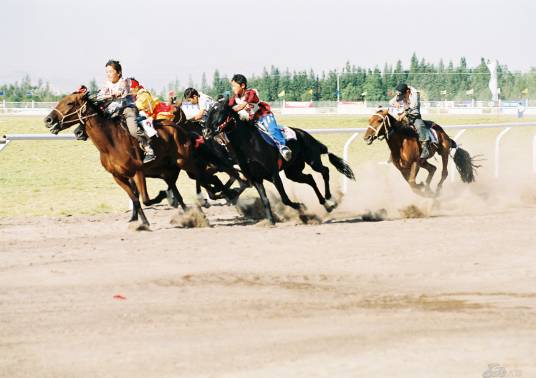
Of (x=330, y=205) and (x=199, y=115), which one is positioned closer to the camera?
(x=330, y=205)

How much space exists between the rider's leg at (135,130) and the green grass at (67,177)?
2771 mm

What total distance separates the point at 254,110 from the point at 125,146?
70.0 inches

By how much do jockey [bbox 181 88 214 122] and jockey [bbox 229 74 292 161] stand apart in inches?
67.2

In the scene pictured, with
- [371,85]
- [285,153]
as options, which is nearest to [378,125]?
[285,153]

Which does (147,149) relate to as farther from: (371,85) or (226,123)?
(371,85)

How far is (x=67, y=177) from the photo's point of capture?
21406mm

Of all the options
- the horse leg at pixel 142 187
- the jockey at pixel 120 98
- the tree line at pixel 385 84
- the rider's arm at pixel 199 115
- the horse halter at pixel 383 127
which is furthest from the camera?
the tree line at pixel 385 84

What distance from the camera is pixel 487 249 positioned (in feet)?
33.1

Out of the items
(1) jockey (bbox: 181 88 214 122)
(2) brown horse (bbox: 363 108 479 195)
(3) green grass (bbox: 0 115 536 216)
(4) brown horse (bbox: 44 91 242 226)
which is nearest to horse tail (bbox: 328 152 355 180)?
(2) brown horse (bbox: 363 108 479 195)

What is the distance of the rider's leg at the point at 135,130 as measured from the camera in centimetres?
1263

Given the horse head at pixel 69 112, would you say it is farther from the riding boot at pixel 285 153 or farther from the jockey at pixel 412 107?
the jockey at pixel 412 107

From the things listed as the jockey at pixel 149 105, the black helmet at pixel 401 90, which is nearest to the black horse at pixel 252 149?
the jockey at pixel 149 105

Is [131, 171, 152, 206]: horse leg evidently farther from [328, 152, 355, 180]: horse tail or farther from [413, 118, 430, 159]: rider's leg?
[413, 118, 430, 159]: rider's leg

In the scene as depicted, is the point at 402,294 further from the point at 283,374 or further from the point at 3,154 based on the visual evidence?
the point at 3,154
